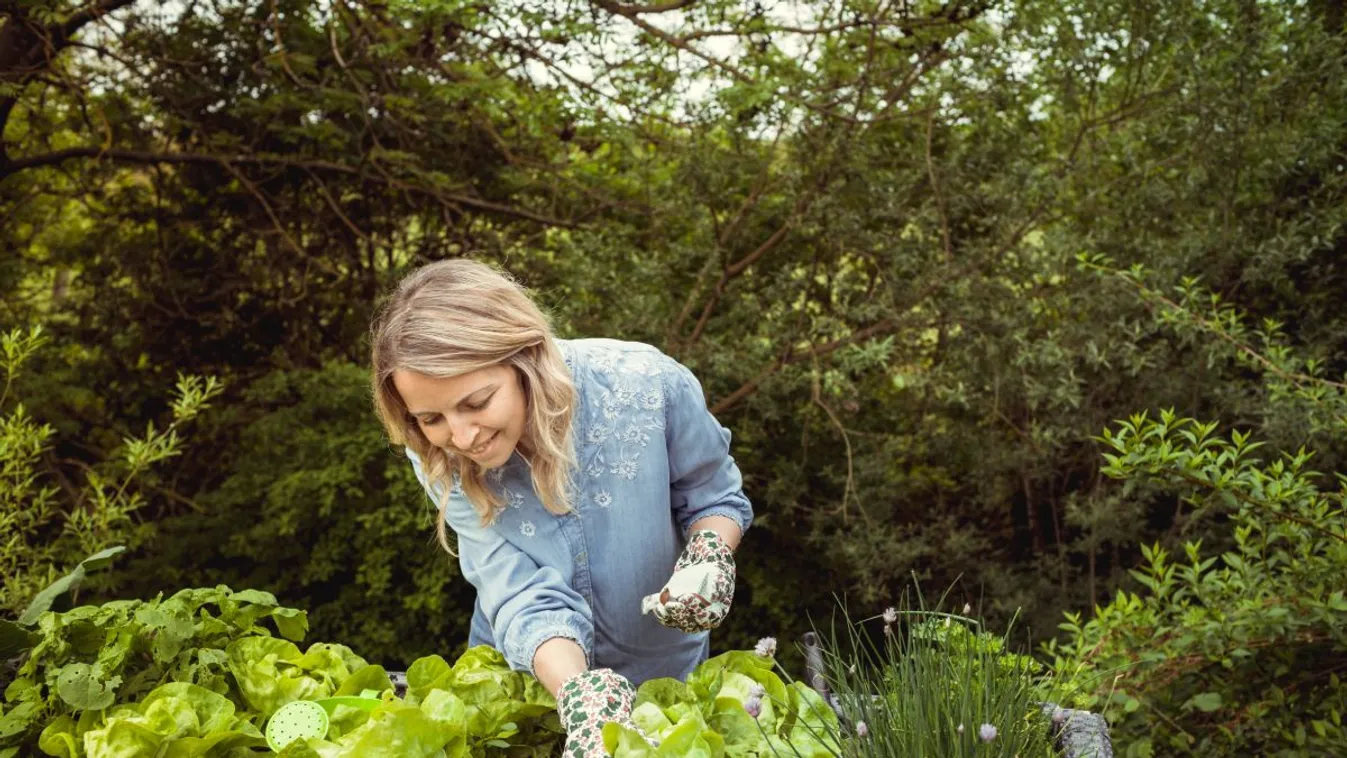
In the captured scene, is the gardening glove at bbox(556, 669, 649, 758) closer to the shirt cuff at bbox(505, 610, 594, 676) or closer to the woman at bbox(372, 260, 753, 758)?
the woman at bbox(372, 260, 753, 758)

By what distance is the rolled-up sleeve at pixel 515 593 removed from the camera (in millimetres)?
1646

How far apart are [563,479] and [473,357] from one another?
0.99 feet

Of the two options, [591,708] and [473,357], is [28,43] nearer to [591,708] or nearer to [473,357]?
[473,357]

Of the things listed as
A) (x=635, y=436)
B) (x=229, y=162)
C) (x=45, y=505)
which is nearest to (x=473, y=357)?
(x=635, y=436)

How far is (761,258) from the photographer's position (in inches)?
167

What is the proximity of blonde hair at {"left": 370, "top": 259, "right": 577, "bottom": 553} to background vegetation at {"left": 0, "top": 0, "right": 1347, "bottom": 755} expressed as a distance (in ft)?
4.85

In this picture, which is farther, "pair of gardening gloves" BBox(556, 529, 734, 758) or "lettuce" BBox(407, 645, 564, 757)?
"lettuce" BBox(407, 645, 564, 757)

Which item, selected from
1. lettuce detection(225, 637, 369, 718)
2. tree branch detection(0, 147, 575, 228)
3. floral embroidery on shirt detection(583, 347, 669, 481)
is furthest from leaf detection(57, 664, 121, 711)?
tree branch detection(0, 147, 575, 228)

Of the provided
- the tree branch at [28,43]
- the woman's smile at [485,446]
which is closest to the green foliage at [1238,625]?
the woman's smile at [485,446]

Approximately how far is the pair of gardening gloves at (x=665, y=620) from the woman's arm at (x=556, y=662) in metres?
0.04

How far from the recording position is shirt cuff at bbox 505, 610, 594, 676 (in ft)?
5.30

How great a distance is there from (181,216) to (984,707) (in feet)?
15.1

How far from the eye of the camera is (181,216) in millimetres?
4949

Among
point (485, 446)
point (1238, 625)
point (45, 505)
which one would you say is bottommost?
point (45, 505)
